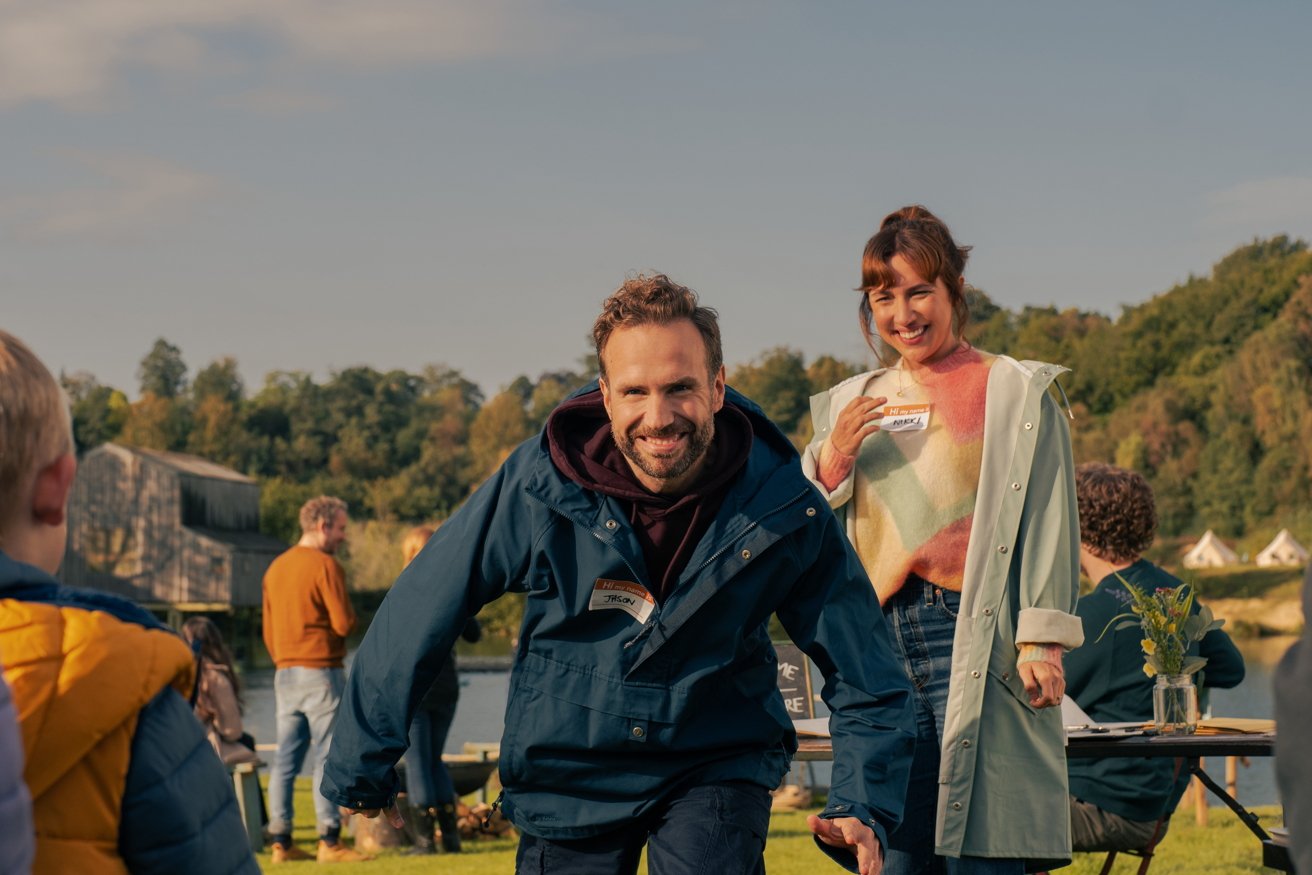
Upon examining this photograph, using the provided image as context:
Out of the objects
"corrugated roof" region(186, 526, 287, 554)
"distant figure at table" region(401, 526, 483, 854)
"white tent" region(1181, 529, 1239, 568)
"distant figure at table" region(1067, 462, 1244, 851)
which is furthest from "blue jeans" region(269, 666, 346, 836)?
"corrugated roof" region(186, 526, 287, 554)

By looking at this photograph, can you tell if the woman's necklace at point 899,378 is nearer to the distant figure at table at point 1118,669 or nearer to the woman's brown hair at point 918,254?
the woman's brown hair at point 918,254

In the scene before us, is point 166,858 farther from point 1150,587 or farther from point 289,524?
point 289,524

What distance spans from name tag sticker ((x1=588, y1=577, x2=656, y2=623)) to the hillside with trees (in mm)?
56143

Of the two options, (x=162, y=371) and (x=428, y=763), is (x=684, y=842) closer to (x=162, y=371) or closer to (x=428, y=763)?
(x=428, y=763)

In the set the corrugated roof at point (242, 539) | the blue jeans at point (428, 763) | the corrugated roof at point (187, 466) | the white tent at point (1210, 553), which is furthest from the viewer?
the corrugated roof at point (187, 466)

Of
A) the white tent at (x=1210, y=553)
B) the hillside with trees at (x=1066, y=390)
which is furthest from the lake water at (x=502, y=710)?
the hillside with trees at (x=1066, y=390)

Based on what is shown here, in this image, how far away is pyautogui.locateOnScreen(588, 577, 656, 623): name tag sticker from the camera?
11.2 ft

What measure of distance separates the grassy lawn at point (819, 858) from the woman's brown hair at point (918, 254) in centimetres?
418

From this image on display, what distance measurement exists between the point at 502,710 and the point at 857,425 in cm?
2904

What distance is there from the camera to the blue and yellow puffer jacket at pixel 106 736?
2.10 meters

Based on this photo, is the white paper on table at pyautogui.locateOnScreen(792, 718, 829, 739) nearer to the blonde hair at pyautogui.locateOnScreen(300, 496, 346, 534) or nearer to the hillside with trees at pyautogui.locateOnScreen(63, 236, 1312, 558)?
the blonde hair at pyautogui.locateOnScreen(300, 496, 346, 534)

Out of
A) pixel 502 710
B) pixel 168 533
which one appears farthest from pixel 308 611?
pixel 168 533

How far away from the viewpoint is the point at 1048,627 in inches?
169

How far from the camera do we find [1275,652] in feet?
172
